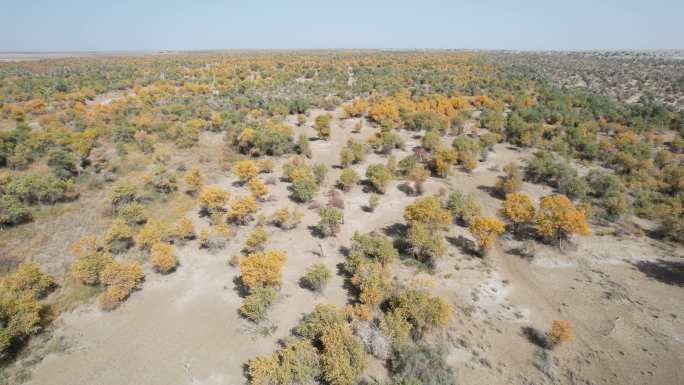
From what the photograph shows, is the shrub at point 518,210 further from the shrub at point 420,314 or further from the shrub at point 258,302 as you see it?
the shrub at point 258,302

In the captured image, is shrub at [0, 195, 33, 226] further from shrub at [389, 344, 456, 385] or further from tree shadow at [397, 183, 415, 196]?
tree shadow at [397, 183, 415, 196]

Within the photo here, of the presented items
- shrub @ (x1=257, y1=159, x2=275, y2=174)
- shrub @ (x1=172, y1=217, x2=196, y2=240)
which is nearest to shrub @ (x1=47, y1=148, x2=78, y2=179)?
shrub @ (x1=172, y1=217, x2=196, y2=240)

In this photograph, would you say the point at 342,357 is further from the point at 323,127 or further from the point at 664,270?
the point at 323,127

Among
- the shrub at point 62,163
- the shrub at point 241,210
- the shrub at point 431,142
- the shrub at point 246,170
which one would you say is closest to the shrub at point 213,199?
the shrub at point 241,210

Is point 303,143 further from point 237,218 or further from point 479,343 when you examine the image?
point 479,343

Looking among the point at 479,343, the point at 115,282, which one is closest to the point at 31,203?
the point at 115,282
